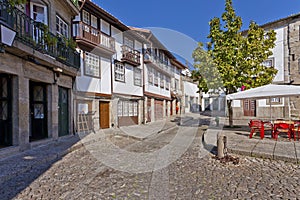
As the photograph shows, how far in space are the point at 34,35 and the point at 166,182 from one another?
6.86m

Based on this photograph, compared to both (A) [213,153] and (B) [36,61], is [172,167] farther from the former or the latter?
(B) [36,61]

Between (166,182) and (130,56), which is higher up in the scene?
(130,56)

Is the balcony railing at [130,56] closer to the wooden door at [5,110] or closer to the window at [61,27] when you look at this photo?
the window at [61,27]

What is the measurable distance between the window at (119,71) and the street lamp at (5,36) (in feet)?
29.4

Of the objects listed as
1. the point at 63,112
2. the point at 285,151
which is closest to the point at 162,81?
the point at 63,112

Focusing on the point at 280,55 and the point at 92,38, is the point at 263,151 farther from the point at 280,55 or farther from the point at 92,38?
the point at 280,55

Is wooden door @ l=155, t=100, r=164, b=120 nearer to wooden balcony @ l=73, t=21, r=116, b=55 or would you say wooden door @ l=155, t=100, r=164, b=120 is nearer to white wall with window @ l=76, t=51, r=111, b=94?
white wall with window @ l=76, t=51, r=111, b=94

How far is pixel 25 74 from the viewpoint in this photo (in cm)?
704

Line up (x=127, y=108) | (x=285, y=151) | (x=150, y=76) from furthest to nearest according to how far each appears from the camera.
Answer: (x=150, y=76)
(x=127, y=108)
(x=285, y=151)

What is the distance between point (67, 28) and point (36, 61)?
158 inches

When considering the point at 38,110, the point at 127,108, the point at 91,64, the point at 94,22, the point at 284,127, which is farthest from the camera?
the point at 127,108

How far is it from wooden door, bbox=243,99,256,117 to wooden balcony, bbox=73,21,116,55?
612 inches

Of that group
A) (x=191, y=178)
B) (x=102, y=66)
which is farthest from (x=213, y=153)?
(x=102, y=66)

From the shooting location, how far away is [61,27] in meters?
9.96
